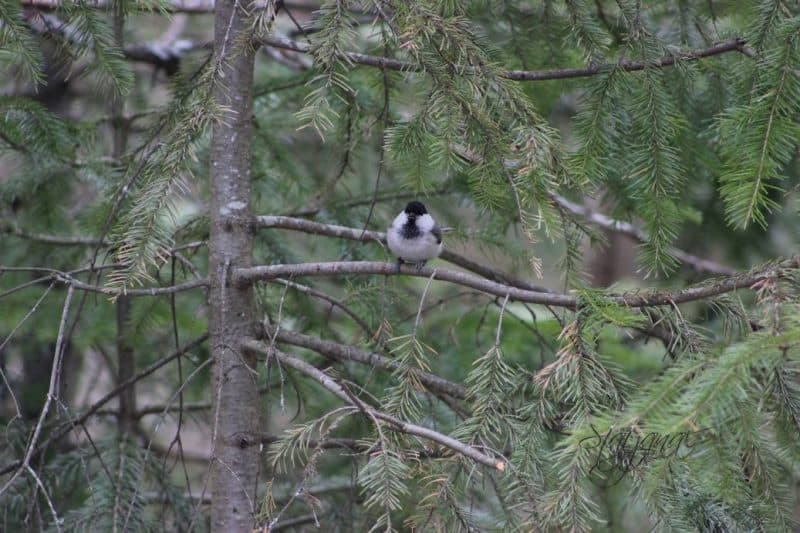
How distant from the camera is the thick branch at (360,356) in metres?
2.44

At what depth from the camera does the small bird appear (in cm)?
320

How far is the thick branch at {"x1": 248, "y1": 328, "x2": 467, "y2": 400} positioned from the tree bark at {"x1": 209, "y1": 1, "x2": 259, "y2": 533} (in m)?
0.11

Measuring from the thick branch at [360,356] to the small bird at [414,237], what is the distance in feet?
2.12

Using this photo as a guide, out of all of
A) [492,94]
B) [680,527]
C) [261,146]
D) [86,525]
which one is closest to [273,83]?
[261,146]

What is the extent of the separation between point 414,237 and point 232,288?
0.86 m

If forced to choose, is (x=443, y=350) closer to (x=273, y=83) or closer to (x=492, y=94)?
(x=273, y=83)

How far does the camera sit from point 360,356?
256 cm

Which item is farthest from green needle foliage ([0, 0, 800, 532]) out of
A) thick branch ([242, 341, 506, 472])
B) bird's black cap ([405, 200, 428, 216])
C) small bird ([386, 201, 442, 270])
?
bird's black cap ([405, 200, 428, 216])

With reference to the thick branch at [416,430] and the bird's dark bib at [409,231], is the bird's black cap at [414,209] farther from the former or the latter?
the thick branch at [416,430]

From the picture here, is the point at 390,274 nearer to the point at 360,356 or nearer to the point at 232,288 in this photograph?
the point at 360,356

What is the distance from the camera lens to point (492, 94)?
225cm

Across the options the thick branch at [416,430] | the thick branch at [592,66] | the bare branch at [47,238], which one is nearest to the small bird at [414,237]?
the thick branch at [592,66]

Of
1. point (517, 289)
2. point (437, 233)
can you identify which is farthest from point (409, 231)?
point (517, 289)

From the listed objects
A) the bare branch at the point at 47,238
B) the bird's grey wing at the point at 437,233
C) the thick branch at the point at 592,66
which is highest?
the thick branch at the point at 592,66
